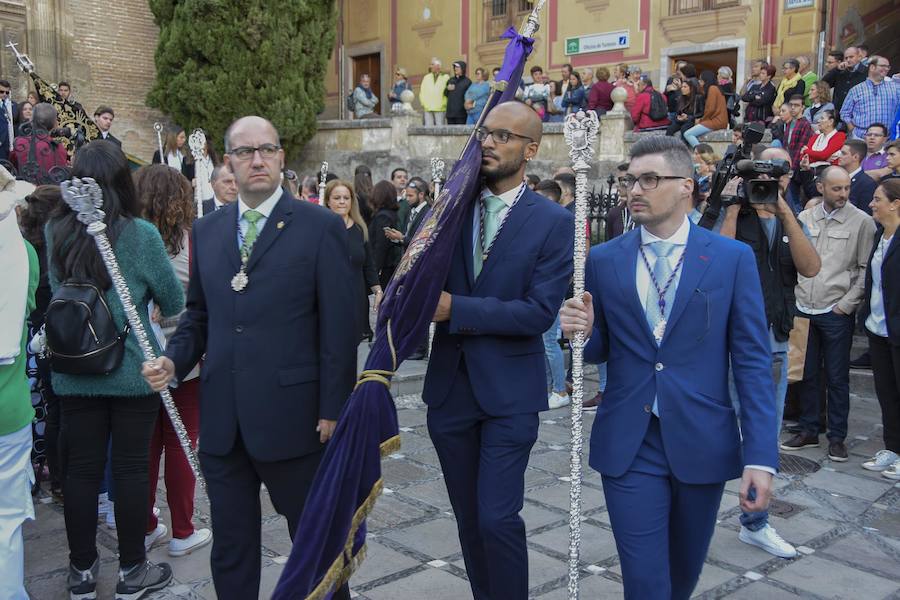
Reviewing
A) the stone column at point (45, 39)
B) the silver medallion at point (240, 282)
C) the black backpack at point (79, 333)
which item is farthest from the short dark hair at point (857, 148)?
the stone column at point (45, 39)

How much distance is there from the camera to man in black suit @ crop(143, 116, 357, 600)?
128 inches

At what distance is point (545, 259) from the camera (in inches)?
137

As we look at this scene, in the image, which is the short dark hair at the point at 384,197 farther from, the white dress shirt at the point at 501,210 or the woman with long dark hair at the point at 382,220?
the white dress shirt at the point at 501,210

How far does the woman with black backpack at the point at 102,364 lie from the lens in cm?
383

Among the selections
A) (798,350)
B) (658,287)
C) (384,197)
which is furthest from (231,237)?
(384,197)

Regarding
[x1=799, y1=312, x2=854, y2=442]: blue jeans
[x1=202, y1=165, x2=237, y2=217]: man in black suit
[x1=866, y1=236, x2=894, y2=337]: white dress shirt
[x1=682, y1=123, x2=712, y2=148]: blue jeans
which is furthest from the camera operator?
[x1=682, y1=123, x2=712, y2=148]: blue jeans

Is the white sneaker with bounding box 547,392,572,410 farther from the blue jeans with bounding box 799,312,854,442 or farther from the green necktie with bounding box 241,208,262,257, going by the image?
the green necktie with bounding box 241,208,262,257

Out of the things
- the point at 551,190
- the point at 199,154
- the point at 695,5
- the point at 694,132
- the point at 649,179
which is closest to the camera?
the point at 649,179

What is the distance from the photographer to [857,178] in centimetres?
919

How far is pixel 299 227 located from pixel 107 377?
125 centimetres

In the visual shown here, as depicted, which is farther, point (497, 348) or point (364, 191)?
point (364, 191)

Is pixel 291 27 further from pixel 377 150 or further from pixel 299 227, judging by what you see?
pixel 299 227

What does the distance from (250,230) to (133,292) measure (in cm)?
90

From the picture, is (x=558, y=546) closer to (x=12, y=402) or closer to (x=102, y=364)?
(x=102, y=364)
